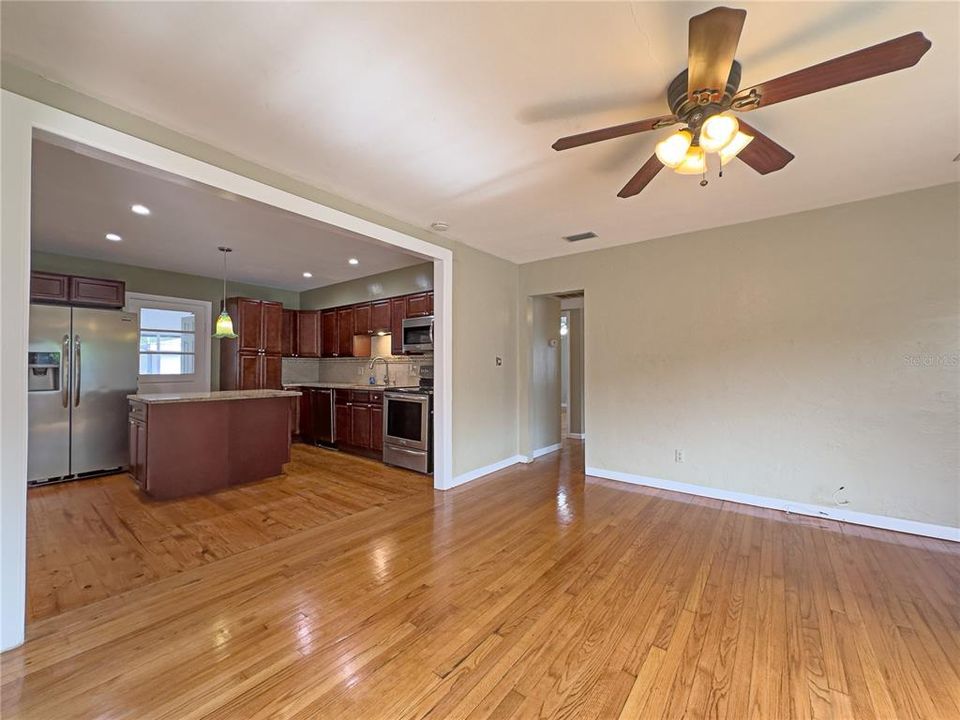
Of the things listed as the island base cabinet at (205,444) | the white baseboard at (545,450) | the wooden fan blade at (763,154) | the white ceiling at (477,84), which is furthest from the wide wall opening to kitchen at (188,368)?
the wooden fan blade at (763,154)

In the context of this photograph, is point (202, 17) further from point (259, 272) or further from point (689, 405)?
point (259, 272)

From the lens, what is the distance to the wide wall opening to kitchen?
235 centimetres

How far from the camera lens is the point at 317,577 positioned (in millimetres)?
2309

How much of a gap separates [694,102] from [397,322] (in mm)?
4395

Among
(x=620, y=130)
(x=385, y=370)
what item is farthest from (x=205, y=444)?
(x=620, y=130)

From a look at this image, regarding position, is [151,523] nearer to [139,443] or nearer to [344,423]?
[139,443]

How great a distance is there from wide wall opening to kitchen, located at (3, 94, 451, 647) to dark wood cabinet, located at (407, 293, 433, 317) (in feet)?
0.07

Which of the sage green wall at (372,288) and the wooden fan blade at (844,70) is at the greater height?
the sage green wall at (372,288)

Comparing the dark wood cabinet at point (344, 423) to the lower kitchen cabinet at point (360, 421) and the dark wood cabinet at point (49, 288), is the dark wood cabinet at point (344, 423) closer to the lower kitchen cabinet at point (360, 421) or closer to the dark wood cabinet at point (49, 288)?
the lower kitchen cabinet at point (360, 421)

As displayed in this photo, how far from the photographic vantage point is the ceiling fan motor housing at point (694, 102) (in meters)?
1.71

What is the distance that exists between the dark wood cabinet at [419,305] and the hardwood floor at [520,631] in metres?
2.92

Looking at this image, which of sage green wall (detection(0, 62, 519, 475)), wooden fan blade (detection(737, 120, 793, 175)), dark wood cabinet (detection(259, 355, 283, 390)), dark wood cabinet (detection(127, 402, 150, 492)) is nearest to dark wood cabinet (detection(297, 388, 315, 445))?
dark wood cabinet (detection(259, 355, 283, 390))

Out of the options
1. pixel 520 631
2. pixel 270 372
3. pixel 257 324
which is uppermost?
pixel 257 324

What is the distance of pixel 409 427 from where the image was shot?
15.3ft
